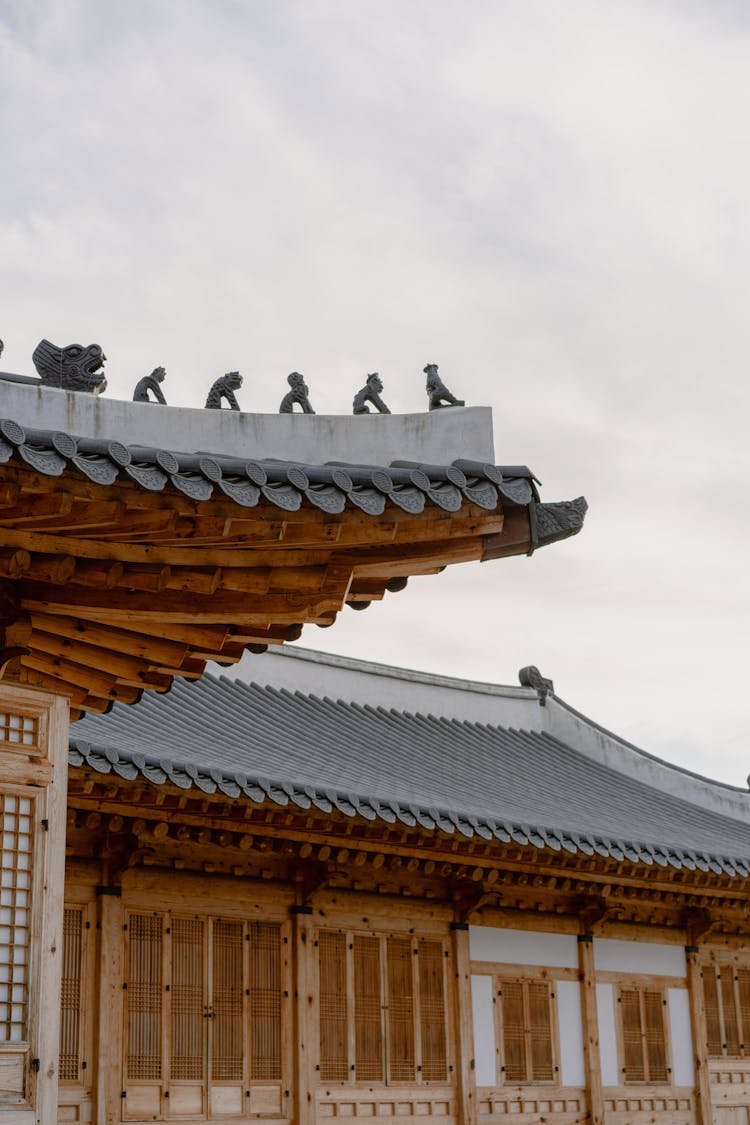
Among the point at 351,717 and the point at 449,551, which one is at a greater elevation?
the point at 351,717

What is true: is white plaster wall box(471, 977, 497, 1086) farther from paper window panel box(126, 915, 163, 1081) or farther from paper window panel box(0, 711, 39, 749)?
paper window panel box(0, 711, 39, 749)

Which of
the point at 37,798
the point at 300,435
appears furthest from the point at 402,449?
the point at 37,798

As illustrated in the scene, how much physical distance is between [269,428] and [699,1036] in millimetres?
10631

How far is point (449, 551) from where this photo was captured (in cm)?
582

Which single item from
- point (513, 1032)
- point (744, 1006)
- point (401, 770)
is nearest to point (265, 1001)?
point (513, 1032)

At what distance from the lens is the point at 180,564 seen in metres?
5.83

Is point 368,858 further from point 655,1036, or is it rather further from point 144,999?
point 655,1036

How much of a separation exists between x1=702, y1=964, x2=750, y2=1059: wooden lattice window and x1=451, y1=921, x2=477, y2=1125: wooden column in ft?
11.6

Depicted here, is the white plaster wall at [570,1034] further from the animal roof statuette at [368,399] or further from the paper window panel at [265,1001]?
the animal roof statuette at [368,399]

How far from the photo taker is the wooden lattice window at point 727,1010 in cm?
1603

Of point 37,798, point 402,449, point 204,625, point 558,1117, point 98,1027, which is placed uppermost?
point 402,449

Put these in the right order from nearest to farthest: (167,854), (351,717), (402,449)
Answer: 1. (402,449)
2. (167,854)
3. (351,717)

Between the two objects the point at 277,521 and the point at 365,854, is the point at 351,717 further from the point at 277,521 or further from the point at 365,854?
the point at 277,521

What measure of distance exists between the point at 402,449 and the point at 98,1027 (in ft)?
18.7
